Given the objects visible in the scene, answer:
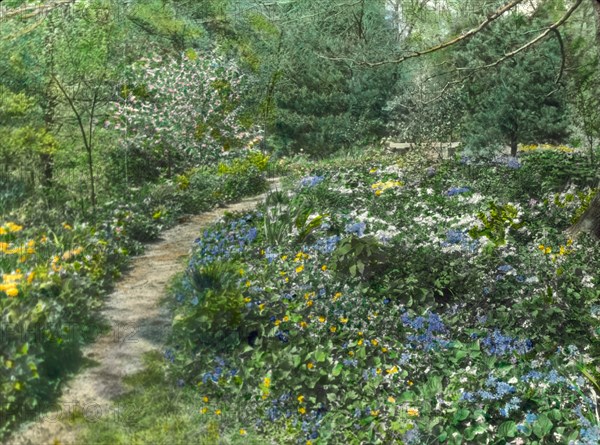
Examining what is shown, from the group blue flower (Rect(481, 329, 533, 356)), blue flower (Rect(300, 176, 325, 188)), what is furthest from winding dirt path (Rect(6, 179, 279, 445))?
blue flower (Rect(481, 329, 533, 356))

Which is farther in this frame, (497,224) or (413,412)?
(497,224)

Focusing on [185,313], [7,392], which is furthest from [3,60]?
[7,392]

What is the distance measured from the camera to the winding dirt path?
3750mm

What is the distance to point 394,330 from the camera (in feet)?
15.4

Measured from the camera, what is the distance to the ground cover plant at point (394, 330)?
3828 mm

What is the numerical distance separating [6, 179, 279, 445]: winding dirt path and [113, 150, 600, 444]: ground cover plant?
24cm

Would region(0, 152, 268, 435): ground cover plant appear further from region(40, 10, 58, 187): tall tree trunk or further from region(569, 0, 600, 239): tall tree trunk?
region(569, 0, 600, 239): tall tree trunk

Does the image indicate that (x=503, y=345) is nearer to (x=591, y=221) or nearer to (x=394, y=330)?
(x=394, y=330)

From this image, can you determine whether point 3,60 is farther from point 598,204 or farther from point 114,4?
point 598,204

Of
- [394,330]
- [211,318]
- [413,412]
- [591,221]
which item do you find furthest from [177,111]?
[413,412]

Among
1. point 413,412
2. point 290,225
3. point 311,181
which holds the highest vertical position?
point 311,181

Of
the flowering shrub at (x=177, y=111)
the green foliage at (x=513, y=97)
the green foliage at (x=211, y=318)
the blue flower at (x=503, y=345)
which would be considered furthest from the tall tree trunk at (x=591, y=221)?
the green foliage at (x=513, y=97)

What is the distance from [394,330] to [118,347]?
6.04 ft

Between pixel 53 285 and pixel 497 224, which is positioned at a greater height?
pixel 497 224
